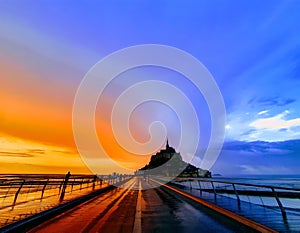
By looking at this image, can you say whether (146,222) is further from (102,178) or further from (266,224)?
(102,178)

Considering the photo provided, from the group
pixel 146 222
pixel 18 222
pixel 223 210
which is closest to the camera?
pixel 18 222

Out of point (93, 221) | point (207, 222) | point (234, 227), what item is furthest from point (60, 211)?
point (234, 227)

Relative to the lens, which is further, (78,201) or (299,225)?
(78,201)

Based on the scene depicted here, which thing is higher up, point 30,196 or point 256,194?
point 256,194

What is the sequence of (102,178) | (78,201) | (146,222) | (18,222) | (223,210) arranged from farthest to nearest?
(102,178) → (78,201) → (223,210) → (146,222) → (18,222)

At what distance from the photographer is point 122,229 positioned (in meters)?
7.98

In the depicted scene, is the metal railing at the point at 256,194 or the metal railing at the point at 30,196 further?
the metal railing at the point at 256,194

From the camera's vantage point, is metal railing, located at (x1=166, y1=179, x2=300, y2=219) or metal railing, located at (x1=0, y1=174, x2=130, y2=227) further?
metal railing, located at (x1=166, y1=179, x2=300, y2=219)

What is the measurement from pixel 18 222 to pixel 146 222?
4.18m

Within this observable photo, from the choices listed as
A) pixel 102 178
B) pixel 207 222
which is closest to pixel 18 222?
pixel 207 222

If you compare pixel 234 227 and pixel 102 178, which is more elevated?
pixel 102 178

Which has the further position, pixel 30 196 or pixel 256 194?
pixel 256 194

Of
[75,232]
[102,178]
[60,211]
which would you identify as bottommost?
[75,232]

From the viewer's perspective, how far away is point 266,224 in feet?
26.2
